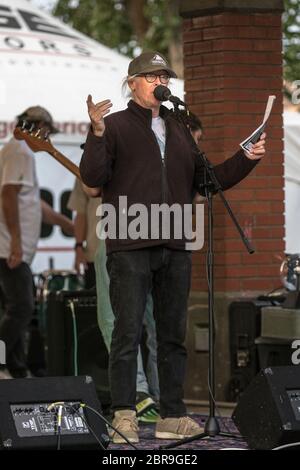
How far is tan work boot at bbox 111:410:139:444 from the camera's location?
285 inches

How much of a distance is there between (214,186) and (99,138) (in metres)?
0.66

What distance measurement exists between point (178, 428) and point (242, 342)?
173cm

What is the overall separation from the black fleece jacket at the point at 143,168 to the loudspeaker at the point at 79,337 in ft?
4.99

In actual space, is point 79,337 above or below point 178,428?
above

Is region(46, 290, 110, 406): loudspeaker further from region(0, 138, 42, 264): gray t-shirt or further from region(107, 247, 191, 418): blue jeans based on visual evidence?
region(107, 247, 191, 418): blue jeans

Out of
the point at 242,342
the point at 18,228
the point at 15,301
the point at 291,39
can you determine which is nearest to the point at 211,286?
the point at 242,342

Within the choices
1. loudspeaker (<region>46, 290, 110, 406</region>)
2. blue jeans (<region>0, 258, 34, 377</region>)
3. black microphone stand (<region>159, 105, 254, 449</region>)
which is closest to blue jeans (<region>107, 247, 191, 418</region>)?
black microphone stand (<region>159, 105, 254, 449</region>)

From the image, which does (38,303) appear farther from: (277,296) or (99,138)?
(99,138)

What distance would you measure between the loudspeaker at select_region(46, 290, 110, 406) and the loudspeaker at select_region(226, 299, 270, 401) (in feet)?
3.02

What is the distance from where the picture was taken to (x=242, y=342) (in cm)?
907

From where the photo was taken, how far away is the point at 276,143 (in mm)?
9406

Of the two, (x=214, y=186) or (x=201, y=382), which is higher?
(x=214, y=186)

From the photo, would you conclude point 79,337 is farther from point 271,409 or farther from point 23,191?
point 271,409
